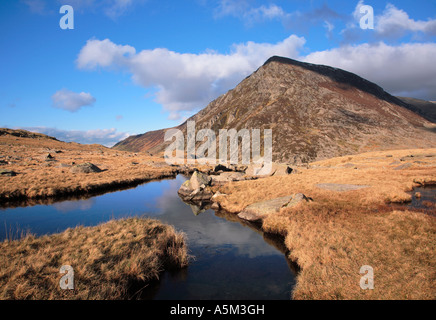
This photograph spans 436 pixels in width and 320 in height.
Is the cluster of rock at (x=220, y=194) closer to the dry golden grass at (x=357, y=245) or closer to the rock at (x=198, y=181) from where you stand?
the rock at (x=198, y=181)

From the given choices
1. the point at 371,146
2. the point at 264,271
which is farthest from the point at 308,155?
the point at 264,271

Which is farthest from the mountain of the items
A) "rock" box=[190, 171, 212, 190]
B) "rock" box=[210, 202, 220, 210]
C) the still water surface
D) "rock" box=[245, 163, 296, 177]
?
the still water surface

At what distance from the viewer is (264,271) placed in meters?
13.4

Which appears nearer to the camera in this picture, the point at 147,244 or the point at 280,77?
the point at 147,244

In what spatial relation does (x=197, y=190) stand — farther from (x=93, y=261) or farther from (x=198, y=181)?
(x=93, y=261)

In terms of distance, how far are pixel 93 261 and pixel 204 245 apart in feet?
28.6

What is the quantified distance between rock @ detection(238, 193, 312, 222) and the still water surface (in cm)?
122

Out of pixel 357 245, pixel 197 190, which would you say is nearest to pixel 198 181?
pixel 197 190

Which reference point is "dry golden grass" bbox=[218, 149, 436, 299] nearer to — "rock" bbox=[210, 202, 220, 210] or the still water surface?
the still water surface

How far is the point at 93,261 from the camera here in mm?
10945

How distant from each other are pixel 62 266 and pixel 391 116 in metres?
204

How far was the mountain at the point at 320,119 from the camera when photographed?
119 m
